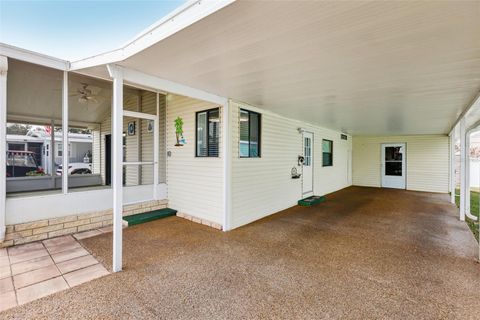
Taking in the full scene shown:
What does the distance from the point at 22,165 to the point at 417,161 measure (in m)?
13.7

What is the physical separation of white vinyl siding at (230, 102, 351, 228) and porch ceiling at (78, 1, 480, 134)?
1.33m

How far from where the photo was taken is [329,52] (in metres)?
2.39

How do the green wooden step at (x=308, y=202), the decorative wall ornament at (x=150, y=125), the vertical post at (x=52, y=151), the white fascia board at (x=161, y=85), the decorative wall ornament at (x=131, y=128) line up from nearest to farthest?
the white fascia board at (x=161, y=85)
the vertical post at (x=52, y=151)
the decorative wall ornament at (x=150, y=125)
the decorative wall ornament at (x=131, y=128)
the green wooden step at (x=308, y=202)

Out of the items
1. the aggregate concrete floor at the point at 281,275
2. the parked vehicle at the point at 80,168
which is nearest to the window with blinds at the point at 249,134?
the aggregate concrete floor at the point at 281,275

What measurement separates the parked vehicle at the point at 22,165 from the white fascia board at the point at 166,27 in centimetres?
358

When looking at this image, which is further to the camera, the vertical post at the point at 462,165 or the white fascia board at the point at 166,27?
the vertical post at the point at 462,165

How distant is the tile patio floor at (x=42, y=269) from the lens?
93.0 inches

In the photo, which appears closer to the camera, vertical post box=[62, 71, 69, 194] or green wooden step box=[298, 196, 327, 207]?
vertical post box=[62, 71, 69, 194]

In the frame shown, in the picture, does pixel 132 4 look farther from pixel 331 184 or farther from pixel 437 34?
pixel 331 184

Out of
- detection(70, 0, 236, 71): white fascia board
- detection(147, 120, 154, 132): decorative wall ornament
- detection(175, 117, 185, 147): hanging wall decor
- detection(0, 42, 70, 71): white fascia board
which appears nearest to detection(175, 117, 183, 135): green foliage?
detection(175, 117, 185, 147): hanging wall decor

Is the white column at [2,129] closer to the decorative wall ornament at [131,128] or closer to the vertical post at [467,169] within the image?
the decorative wall ornament at [131,128]

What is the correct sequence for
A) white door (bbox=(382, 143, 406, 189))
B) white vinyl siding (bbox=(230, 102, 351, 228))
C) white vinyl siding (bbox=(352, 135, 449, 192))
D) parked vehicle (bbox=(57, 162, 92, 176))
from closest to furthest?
white vinyl siding (bbox=(230, 102, 351, 228)), parked vehicle (bbox=(57, 162, 92, 176)), white vinyl siding (bbox=(352, 135, 449, 192)), white door (bbox=(382, 143, 406, 189))

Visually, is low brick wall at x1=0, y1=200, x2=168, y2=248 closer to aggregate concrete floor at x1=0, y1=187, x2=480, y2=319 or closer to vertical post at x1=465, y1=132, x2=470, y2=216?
aggregate concrete floor at x1=0, y1=187, x2=480, y2=319

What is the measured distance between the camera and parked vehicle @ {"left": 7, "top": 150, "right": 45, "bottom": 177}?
15.5 ft
